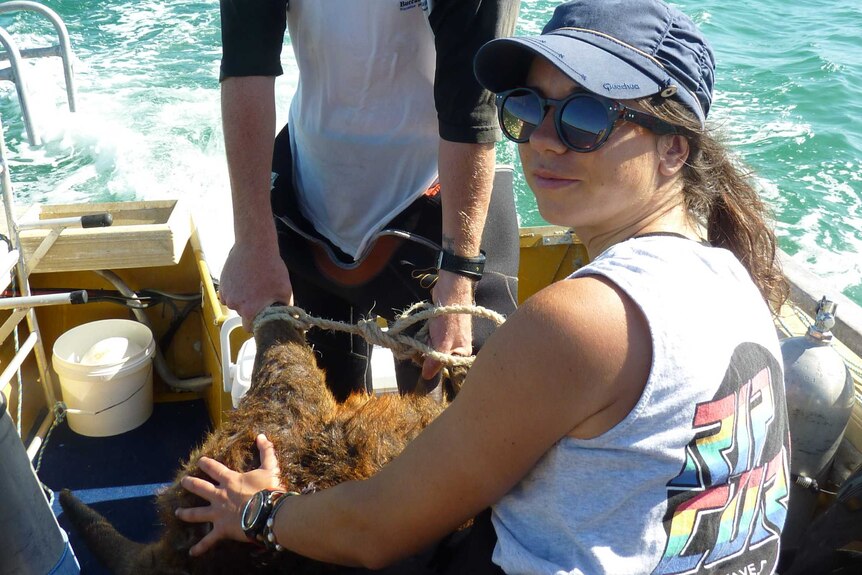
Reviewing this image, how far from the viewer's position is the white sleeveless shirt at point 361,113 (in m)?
2.33

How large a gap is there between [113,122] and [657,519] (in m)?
9.42

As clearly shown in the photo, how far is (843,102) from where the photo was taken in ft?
35.4

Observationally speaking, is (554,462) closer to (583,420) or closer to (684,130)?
(583,420)

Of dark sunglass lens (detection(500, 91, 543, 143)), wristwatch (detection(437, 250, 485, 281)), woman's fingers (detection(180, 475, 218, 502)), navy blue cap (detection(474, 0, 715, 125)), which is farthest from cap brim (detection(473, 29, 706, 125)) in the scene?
woman's fingers (detection(180, 475, 218, 502))

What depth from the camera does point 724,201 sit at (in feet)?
5.57

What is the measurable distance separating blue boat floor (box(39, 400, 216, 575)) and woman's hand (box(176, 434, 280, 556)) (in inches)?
76.1

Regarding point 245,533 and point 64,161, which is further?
point 64,161

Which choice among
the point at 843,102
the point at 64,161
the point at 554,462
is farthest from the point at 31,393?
the point at 843,102

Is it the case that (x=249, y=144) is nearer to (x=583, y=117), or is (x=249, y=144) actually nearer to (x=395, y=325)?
(x=395, y=325)

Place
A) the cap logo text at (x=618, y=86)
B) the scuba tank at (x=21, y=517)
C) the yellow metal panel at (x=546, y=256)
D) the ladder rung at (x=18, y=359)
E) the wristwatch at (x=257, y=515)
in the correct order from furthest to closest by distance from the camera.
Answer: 1. the yellow metal panel at (x=546, y=256)
2. the ladder rung at (x=18, y=359)
3. the scuba tank at (x=21, y=517)
4. the wristwatch at (x=257, y=515)
5. the cap logo text at (x=618, y=86)

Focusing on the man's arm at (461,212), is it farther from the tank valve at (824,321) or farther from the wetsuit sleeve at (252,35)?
the tank valve at (824,321)

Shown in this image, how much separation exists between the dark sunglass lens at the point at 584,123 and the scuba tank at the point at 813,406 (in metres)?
1.43

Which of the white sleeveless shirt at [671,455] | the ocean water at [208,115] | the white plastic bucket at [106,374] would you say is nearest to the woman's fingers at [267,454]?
the white sleeveless shirt at [671,455]

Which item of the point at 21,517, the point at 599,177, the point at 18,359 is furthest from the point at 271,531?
the point at 18,359
